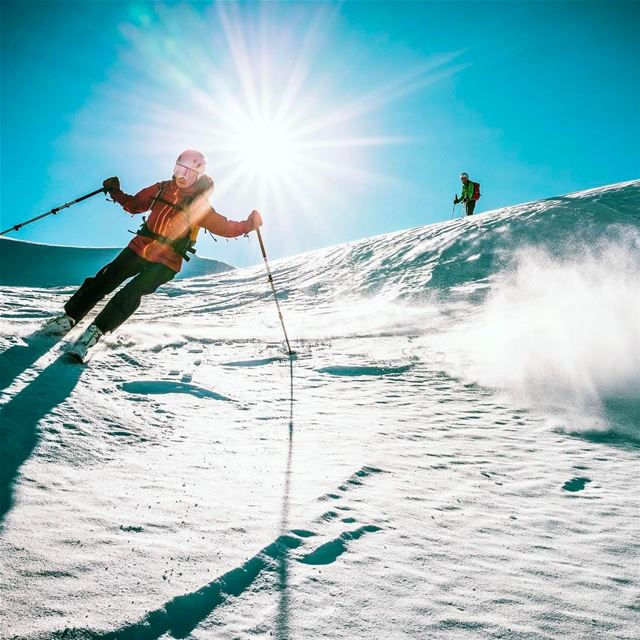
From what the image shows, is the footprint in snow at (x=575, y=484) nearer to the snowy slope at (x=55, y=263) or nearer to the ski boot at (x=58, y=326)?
the ski boot at (x=58, y=326)

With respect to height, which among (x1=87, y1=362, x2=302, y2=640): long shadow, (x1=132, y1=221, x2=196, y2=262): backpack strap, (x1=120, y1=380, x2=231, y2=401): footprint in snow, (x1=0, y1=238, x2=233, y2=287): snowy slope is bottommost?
(x1=87, y1=362, x2=302, y2=640): long shadow

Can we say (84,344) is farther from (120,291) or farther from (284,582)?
(284,582)

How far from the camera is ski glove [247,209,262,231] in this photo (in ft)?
21.1

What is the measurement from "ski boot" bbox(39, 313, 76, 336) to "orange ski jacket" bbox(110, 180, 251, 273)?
1331 millimetres

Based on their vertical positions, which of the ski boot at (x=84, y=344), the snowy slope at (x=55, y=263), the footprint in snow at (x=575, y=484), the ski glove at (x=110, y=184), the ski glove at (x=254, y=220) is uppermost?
the snowy slope at (x=55, y=263)

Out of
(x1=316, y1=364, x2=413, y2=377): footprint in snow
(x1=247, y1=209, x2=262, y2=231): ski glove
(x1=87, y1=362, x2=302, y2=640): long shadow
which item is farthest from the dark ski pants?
(x1=87, y1=362, x2=302, y2=640): long shadow

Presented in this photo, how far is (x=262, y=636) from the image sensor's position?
1699 millimetres

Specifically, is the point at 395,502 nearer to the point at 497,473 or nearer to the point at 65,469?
the point at 497,473

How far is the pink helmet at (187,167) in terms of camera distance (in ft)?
19.6

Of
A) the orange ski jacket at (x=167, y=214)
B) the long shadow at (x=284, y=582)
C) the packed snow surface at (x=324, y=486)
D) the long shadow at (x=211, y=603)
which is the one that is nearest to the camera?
the long shadow at (x=211, y=603)

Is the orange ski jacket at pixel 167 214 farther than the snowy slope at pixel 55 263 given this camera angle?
No

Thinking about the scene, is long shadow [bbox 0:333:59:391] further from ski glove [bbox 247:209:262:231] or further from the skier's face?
ski glove [bbox 247:209:262:231]

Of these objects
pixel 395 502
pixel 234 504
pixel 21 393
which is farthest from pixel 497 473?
pixel 21 393

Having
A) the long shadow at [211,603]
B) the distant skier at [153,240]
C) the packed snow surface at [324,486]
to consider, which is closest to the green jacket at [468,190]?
the packed snow surface at [324,486]
